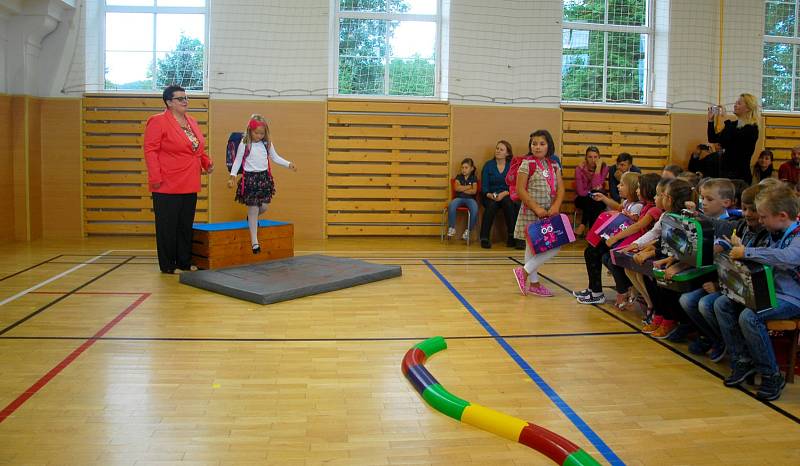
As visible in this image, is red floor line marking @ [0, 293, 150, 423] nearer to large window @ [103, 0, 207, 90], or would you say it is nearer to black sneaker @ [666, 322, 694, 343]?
black sneaker @ [666, 322, 694, 343]

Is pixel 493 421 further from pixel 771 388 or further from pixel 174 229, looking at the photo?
pixel 174 229

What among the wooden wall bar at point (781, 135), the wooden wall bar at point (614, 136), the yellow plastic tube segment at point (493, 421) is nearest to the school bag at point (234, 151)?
the wooden wall bar at point (614, 136)

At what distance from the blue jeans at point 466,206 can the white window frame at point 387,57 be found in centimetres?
163

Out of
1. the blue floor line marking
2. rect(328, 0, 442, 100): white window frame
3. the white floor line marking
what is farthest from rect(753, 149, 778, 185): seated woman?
the white floor line marking

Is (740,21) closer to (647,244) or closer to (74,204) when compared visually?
(647,244)

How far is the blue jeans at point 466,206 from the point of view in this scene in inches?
379

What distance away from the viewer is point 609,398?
345 centimetres

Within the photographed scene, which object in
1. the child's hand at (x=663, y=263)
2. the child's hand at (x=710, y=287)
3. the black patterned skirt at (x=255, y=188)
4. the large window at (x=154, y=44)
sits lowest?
the child's hand at (x=710, y=287)

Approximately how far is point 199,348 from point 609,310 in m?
3.10

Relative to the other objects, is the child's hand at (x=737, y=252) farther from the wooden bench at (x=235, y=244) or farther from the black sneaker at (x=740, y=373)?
the wooden bench at (x=235, y=244)

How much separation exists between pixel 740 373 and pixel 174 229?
5097 millimetres

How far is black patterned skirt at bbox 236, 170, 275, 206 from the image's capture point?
7.09 m

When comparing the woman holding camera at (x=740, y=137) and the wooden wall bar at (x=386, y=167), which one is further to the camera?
the wooden wall bar at (x=386, y=167)

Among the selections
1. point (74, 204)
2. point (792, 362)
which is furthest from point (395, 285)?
point (74, 204)
